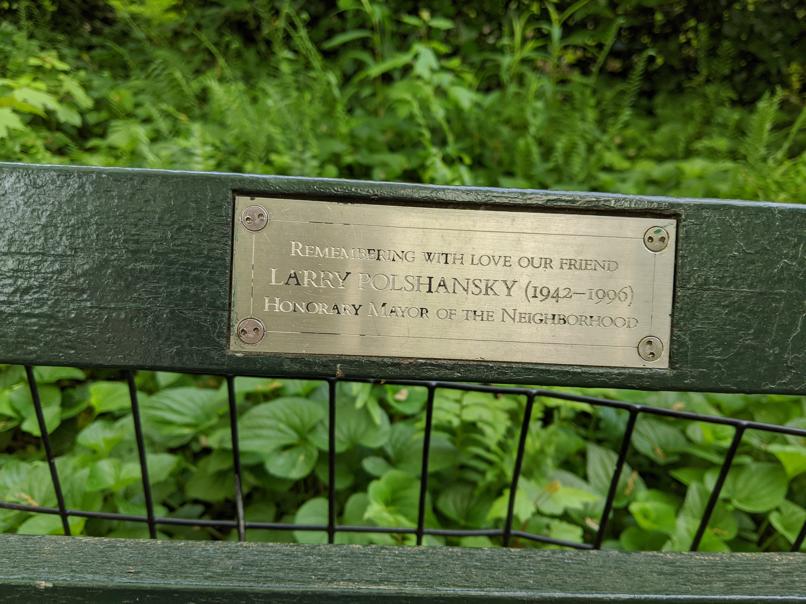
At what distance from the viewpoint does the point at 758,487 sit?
165cm

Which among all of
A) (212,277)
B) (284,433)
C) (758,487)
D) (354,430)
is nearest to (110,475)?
(284,433)

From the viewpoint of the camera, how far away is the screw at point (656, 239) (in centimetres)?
85

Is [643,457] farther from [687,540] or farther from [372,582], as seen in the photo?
[372,582]

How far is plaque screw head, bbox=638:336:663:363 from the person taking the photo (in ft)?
2.83

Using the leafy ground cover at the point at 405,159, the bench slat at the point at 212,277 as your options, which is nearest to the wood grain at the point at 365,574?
the bench slat at the point at 212,277

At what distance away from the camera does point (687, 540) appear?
1.54 metres

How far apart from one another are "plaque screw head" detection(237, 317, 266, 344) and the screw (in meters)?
0.55

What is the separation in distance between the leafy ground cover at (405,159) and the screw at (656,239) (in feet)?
2.57

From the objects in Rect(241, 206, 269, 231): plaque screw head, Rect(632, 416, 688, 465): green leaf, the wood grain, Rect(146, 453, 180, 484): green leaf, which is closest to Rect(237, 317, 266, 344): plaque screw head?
Rect(241, 206, 269, 231): plaque screw head

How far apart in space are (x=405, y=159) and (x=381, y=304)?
1.66 m

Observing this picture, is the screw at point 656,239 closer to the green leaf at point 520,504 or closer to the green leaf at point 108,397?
the green leaf at point 520,504

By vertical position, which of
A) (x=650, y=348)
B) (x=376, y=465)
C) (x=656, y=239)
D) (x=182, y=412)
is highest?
(x=656, y=239)

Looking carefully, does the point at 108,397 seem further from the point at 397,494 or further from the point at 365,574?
the point at 365,574

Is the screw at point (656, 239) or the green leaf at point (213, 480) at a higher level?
the screw at point (656, 239)
